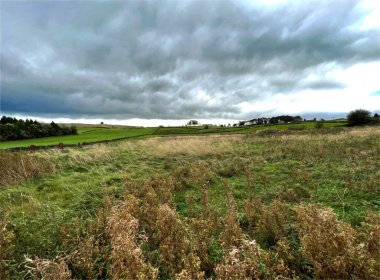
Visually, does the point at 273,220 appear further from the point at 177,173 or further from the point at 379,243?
the point at 177,173

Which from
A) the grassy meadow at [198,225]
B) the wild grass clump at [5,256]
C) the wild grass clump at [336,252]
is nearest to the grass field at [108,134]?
the grassy meadow at [198,225]

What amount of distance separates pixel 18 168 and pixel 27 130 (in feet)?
153

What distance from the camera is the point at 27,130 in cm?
4953

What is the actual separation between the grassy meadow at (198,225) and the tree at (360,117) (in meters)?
51.1

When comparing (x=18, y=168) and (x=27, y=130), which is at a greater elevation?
(x=27, y=130)

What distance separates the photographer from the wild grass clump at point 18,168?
10377 mm

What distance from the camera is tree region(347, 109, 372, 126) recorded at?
5431 centimetres

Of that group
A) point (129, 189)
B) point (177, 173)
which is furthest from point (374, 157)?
point (129, 189)

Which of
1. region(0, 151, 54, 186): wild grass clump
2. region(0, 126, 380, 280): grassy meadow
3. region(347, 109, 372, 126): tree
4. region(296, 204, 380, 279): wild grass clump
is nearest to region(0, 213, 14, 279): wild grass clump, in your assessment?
region(0, 126, 380, 280): grassy meadow

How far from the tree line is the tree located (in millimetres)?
70481

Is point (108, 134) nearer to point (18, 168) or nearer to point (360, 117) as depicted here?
point (18, 168)

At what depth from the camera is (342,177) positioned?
30.9 ft

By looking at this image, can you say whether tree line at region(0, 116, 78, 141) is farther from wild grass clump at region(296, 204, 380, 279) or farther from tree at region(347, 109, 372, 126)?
tree at region(347, 109, 372, 126)

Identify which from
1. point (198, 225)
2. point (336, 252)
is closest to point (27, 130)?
point (198, 225)
